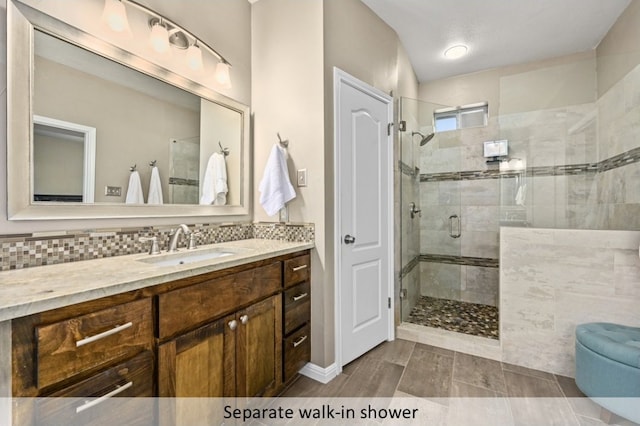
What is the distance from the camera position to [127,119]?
1535 millimetres

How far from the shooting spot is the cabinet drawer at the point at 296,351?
1681mm

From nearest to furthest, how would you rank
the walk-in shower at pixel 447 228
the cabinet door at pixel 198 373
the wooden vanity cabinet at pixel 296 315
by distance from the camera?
the cabinet door at pixel 198 373 < the wooden vanity cabinet at pixel 296 315 < the walk-in shower at pixel 447 228

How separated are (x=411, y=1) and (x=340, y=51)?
2.64ft

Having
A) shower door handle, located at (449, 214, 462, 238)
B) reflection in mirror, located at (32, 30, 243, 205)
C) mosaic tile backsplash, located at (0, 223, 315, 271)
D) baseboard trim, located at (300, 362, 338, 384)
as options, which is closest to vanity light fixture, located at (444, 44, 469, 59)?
shower door handle, located at (449, 214, 462, 238)

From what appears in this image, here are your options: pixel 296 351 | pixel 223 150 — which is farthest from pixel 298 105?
pixel 296 351

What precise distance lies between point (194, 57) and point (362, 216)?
158 cm

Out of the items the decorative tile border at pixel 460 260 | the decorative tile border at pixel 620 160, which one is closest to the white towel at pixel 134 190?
Result: the decorative tile border at pixel 460 260

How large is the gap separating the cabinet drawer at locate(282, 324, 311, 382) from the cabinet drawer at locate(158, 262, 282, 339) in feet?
1.26

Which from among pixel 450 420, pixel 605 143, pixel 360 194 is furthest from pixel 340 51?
pixel 450 420

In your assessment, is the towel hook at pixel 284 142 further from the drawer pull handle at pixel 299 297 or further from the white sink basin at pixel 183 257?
the drawer pull handle at pixel 299 297

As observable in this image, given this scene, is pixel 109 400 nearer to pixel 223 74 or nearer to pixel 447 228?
pixel 223 74

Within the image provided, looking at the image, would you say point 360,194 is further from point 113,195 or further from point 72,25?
point 72,25

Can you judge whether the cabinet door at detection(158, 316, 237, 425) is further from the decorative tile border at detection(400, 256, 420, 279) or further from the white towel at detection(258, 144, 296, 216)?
the decorative tile border at detection(400, 256, 420, 279)

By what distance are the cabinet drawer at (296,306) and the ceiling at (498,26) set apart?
7.37ft
